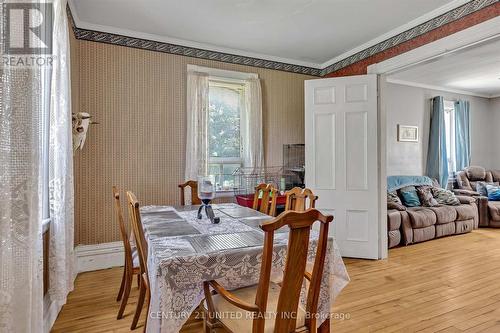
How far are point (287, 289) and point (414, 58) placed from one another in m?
2.99

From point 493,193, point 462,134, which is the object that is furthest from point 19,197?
point 462,134

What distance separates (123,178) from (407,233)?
3942 millimetres

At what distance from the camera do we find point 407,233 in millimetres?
4207

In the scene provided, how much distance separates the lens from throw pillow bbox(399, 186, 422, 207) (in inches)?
185

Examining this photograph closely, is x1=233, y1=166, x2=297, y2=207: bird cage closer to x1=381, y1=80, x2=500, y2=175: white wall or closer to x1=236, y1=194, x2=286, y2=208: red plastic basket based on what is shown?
x1=236, y1=194, x2=286, y2=208: red plastic basket

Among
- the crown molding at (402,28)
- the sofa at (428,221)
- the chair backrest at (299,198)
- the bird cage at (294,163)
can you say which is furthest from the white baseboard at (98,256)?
the crown molding at (402,28)

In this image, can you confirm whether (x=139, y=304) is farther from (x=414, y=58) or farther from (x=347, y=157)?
(x=414, y=58)

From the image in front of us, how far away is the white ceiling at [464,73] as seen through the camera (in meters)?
4.12

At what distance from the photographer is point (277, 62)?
427 cm

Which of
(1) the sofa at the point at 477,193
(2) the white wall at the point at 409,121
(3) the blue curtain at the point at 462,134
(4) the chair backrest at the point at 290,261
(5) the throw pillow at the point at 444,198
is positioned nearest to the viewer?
(4) the chair backrest at the point at 290,261

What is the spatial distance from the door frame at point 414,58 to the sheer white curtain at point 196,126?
2159 mm

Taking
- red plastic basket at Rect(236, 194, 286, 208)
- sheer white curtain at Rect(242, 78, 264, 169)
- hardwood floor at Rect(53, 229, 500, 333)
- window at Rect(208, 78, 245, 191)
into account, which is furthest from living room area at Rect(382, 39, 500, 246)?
window at Rect(208, 78, 245, 191)

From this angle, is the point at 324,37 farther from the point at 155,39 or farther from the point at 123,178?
the point at 123,178

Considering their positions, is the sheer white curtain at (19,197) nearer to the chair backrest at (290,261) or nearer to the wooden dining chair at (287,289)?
the wooden dining chair at (287,289)
